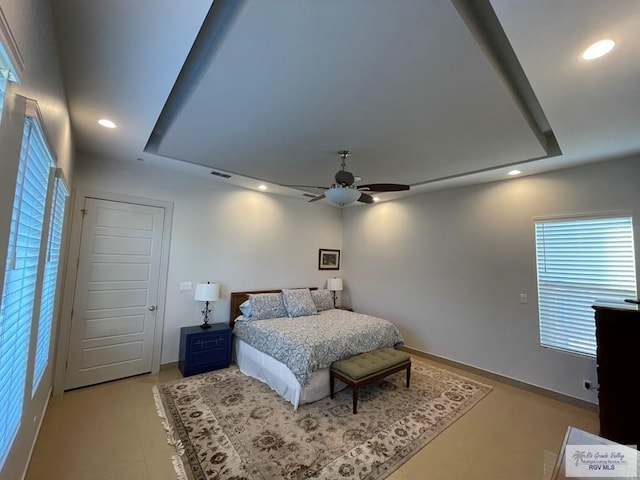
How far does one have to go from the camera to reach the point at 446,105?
2.11m

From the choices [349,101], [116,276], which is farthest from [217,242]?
[349,101]

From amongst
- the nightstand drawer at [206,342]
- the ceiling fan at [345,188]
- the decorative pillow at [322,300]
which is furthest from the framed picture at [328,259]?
the ceiling fan at [345,188]

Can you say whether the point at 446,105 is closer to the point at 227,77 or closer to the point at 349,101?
the point at 349,101

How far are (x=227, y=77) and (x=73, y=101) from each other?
4.81 ft

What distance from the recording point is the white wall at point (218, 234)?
3701mm

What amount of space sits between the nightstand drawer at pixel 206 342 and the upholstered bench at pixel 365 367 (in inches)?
67.8

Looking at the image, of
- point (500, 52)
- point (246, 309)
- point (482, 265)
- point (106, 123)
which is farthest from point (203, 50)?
point (482, 265)

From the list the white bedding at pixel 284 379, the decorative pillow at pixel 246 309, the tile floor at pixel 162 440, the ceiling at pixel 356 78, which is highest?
the ceiling at pixel 356 78

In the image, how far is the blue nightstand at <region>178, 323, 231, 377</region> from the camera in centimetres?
363

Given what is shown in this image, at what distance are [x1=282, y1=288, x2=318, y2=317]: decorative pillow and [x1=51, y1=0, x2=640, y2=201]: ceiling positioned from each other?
7.84 feet

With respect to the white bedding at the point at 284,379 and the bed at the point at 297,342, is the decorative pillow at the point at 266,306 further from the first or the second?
the white bedding at the point at 284,379

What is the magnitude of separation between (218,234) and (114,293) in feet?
5.10

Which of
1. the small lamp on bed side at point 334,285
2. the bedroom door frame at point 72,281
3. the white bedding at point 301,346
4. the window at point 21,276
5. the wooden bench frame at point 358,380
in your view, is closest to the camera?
the window at point 21,276

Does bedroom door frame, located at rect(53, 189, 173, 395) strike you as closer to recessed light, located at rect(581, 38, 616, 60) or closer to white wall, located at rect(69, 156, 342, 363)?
white wall, located at rect(69, 156, 342, 363)
